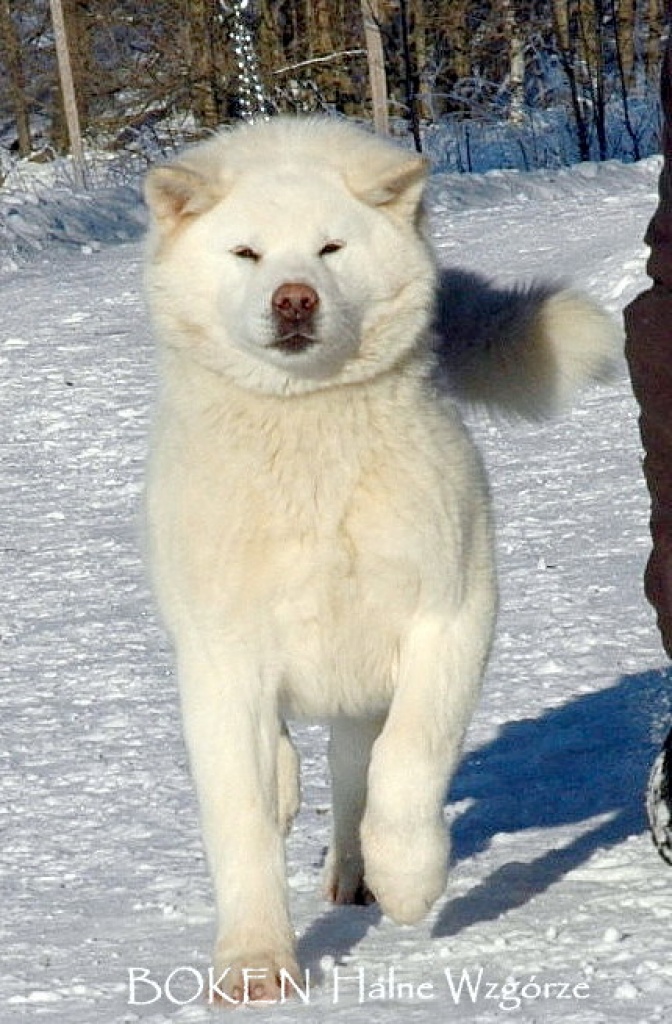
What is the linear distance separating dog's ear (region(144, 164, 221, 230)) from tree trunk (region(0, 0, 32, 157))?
20.4 m

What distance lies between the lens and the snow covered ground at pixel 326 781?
11.7 ft

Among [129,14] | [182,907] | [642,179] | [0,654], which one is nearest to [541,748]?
[182,907]

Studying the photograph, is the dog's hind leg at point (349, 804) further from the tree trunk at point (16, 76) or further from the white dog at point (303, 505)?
the tree trunk at point (16, 76)

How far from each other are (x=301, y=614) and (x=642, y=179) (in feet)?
39.3

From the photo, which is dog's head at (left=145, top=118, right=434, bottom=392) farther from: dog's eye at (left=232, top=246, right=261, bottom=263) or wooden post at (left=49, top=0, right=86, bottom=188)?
wooden post at (left=49, top=0, right=86, bottom=188)

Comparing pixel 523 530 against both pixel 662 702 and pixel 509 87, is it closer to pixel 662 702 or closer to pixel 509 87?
pixel 662 702

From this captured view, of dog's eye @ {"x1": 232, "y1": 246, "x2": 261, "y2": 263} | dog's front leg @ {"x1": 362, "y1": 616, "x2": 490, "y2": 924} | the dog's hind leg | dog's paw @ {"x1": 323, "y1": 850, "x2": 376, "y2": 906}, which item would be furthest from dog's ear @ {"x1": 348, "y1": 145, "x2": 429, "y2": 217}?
dog's paw @ {"x1": 323, "y1": 850, "x2": 376, "y2": 906}

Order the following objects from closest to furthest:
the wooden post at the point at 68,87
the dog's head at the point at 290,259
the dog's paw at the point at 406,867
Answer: the dog's paw at the point at 406,867 → the dog's head at the point at 290,259 → the wooden post at the point at 68,87

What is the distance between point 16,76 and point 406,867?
2287cm

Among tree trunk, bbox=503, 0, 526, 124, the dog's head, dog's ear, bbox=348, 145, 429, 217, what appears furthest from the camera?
tree trunk, bbox=503, 0, 526, 124

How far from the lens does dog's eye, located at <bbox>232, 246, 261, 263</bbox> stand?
12.3 ft

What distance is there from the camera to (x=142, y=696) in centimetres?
598

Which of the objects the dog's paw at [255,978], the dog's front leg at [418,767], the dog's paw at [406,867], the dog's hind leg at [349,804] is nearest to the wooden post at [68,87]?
the dog's hind leg at [349,804]

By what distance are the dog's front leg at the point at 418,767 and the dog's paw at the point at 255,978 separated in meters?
0.24
